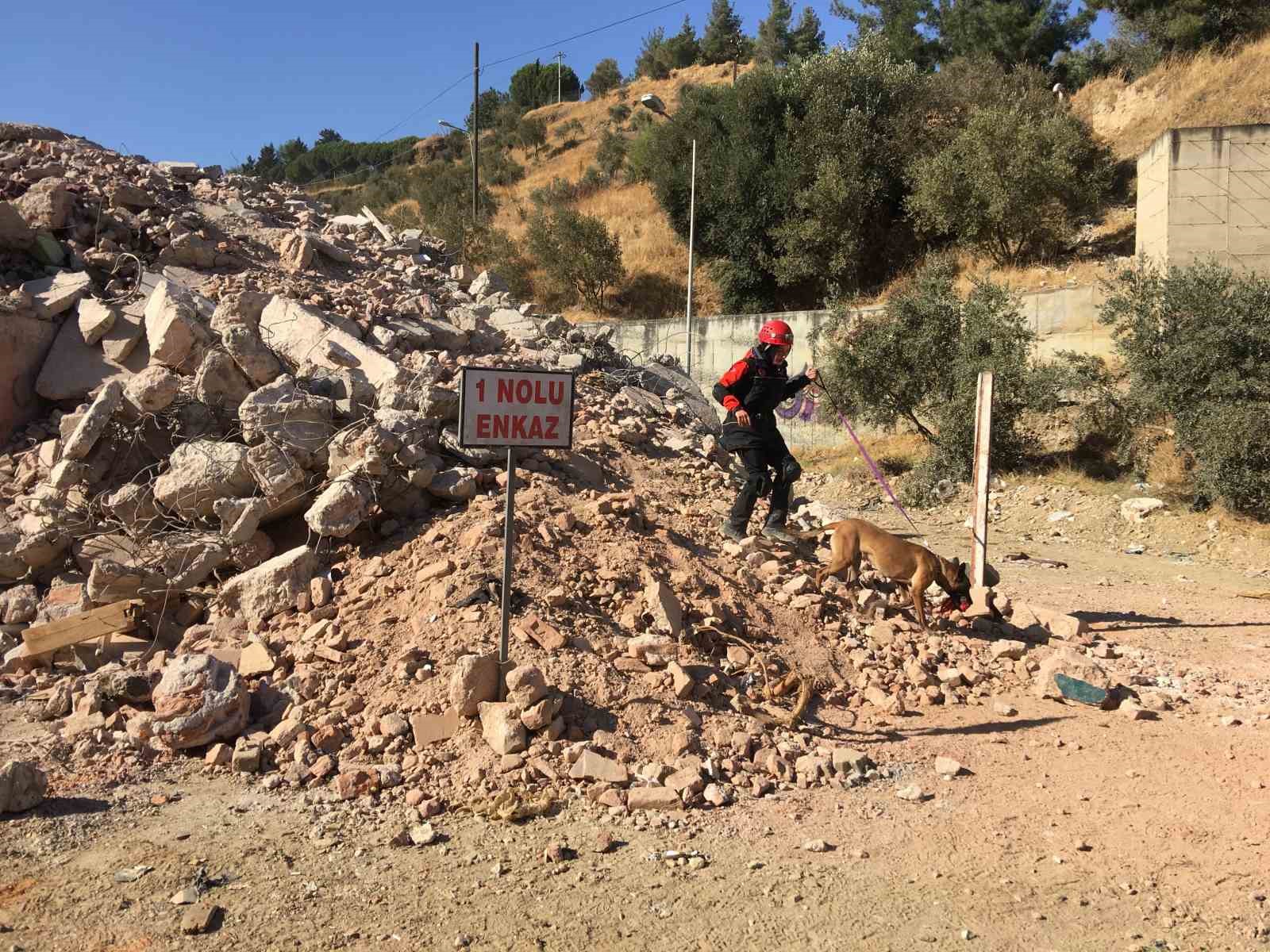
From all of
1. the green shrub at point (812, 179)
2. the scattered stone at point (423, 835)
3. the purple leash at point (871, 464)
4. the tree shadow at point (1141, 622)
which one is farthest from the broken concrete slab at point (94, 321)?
the green shrub at point (812, 179)

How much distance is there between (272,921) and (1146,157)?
1983 centimetres

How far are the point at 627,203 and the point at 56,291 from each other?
30726 millimetres

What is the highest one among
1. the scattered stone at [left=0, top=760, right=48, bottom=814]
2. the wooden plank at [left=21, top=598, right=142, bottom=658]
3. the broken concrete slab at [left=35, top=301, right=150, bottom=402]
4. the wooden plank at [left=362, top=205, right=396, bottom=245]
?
the wooden plank at [left=362, top=205, right=396, bottom=245]

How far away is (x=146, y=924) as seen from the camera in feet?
11.0

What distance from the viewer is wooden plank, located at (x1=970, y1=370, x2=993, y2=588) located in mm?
7422

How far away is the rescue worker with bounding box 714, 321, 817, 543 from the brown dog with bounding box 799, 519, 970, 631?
1.36 feet

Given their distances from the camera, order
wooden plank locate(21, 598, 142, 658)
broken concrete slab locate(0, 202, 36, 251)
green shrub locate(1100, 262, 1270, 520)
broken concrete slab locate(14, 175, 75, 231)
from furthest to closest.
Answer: green shrub locate(1100, 262, 1270, 520) → broken concrete slab locate(14, 175, 75, 231) → broken concrete slab locate(0, 202, 36, 251) → wooden plank locate(21, 598, 142, 658)

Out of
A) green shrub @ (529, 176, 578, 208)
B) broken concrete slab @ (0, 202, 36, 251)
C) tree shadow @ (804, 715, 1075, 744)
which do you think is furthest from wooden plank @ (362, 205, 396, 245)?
green shrub @ (529, 176, 578, 208)

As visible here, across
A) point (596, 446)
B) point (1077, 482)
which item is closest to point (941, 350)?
point (1077, 482)

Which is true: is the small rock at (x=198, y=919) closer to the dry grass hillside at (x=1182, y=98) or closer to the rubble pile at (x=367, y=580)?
the rubble pile at (x=367, y=580)

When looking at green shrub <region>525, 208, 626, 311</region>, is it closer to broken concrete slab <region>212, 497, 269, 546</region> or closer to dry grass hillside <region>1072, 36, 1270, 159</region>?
dry grass hillside <region>1072, 36, 1270, 159</region>

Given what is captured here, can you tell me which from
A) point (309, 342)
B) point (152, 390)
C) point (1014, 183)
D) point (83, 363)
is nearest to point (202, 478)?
point (152, 390)

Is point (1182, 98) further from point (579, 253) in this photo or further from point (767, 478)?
point (767, 478)

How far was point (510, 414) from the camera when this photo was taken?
4.72 m
